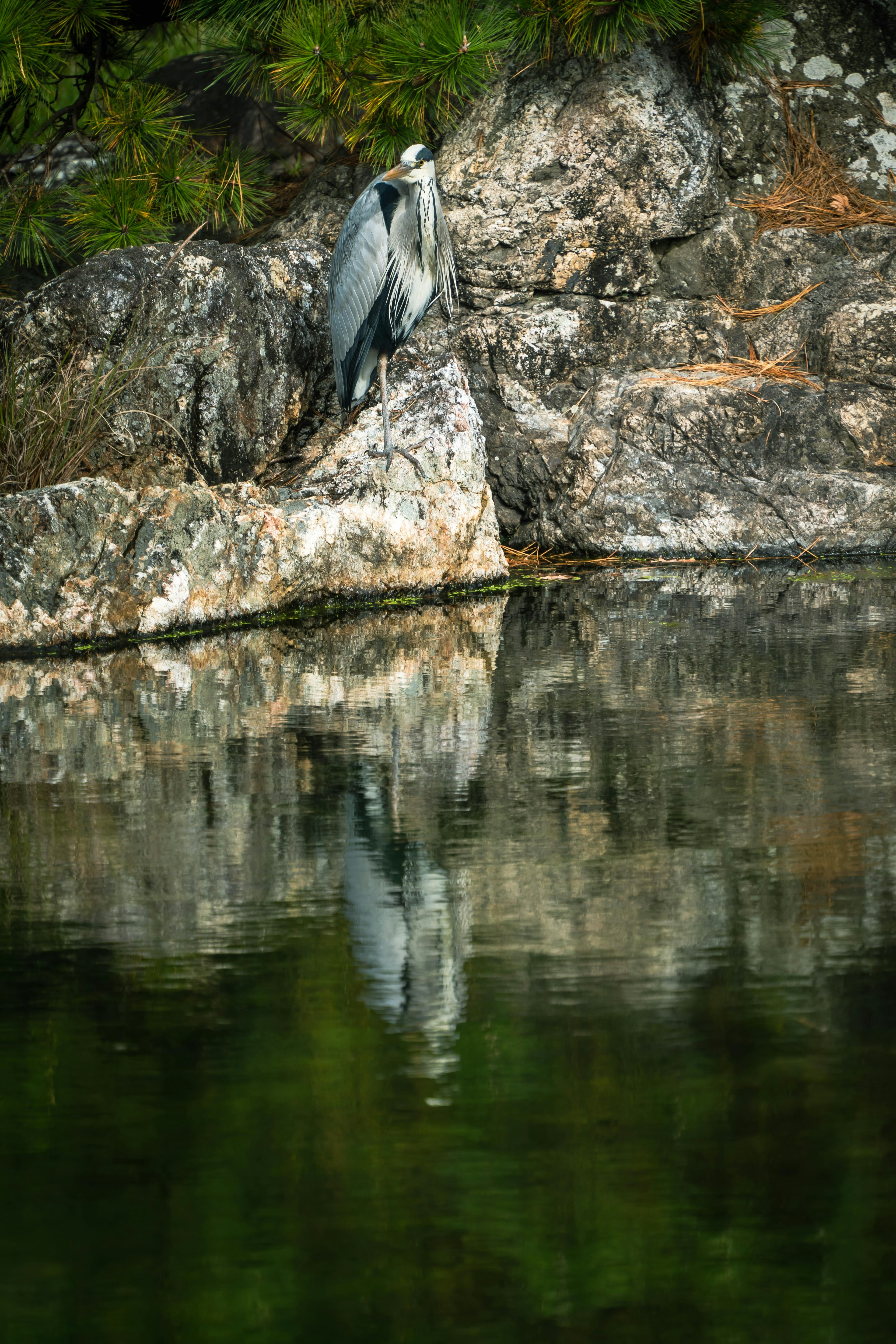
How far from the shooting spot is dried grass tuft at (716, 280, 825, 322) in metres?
6.32

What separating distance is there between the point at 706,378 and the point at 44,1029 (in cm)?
495

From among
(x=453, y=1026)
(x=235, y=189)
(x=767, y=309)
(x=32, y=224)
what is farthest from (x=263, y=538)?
(x=453, y=1026)

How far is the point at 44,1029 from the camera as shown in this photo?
5.44 ft

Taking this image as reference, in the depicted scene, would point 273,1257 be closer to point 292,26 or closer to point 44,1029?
point 44,1029

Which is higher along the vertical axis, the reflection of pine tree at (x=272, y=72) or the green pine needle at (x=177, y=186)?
the reflection of pine tree at (x=272, y=72)

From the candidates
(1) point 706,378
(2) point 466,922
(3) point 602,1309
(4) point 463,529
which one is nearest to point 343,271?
(4) point 463,529

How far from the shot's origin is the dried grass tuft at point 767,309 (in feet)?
20.7

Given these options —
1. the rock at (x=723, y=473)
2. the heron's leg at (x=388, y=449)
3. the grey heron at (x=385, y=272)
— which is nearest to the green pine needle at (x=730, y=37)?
the rock at (x=723, y=473)

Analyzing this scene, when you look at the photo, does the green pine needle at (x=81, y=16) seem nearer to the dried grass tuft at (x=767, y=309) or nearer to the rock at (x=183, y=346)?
the rock at (x=183, y=346)

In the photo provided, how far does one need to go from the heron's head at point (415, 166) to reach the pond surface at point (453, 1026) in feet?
8.70

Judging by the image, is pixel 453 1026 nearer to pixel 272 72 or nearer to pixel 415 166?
pixel 415 166

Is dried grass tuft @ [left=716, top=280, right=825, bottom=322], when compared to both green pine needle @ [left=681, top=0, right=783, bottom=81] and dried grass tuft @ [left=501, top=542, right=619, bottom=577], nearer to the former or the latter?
green pine needle @ [left=681, top=0, right=783, bottom=81]

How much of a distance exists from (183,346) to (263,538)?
3.83 ft

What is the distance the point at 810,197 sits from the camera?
6699 millimetres
